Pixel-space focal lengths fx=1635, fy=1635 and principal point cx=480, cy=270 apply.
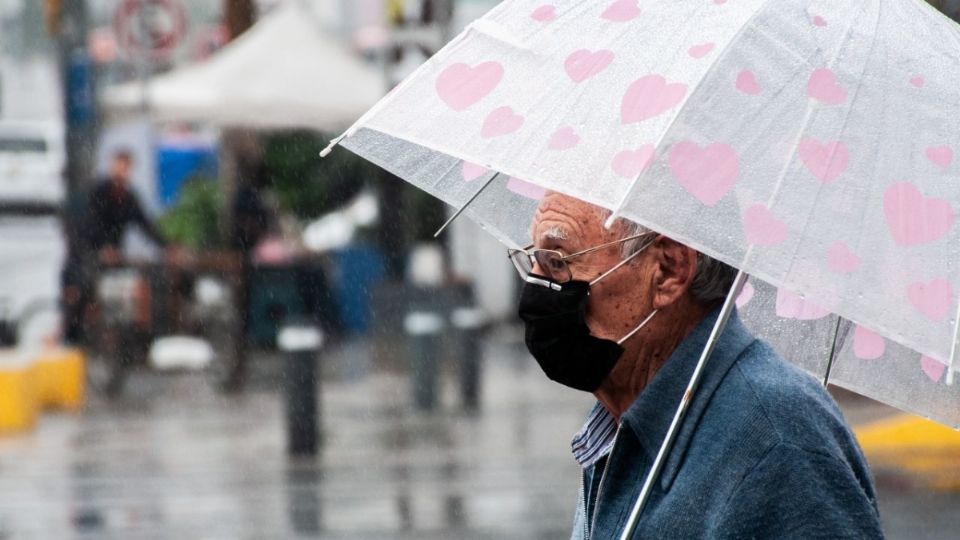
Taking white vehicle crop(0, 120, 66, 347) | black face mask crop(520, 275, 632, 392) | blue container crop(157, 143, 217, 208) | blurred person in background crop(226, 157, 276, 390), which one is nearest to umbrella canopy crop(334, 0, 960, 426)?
black face mask crop(520, 275, 632, 392)

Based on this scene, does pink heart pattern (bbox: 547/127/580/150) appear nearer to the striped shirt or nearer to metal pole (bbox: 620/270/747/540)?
metal pole (bbox: 620/270/747/540)

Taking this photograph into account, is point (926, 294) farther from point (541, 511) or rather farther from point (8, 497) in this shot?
point (8, 497)

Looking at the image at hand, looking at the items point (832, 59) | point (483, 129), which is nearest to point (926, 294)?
point (832, 59)

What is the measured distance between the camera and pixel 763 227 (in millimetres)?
2432

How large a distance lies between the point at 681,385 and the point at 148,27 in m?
16.9

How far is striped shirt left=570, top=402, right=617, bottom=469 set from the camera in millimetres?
2744

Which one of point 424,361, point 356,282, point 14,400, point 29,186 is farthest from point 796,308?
point 29,186

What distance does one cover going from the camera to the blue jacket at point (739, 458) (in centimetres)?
229

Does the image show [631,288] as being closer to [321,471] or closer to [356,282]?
[321,471]

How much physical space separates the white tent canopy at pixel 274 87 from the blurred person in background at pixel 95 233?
1247mm

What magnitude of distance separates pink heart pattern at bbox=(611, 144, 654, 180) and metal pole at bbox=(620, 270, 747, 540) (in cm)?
22

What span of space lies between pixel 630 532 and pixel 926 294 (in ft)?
1.88

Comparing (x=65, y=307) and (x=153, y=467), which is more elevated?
(x=153, y=467)

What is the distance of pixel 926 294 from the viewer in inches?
97.3
